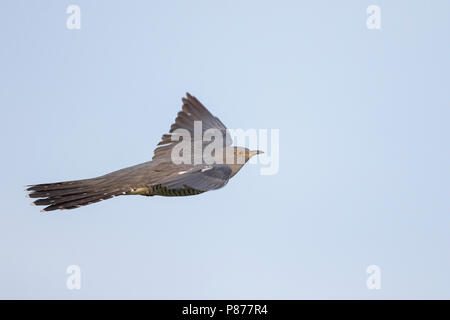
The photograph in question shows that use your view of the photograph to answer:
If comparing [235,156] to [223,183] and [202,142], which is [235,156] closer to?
[202,142]

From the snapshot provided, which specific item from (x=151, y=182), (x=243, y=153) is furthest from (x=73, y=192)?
(x=243, y=153)

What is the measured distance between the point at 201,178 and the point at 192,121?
4.37 meters

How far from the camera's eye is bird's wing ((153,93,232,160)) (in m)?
13.1

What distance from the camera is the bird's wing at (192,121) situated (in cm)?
1309

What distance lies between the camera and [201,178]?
31.1 feet

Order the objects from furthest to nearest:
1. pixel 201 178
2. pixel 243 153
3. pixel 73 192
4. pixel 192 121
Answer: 1. pixel 192 121
2. pixel 243 153
3. pixel 73 192
4. pixel 201 178

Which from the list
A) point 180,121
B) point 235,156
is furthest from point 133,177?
point 180,121

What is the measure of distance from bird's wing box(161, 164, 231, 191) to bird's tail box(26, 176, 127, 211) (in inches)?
32.1

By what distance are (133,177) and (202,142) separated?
2458mm

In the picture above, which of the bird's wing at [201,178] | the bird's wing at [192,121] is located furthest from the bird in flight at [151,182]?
the bird's wing at [192,121]

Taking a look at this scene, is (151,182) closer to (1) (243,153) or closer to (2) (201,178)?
(2) (201,178)

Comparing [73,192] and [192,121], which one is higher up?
[192,121]

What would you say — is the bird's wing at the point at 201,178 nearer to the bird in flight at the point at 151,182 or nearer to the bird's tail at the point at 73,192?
the bird in flight at the point at 151,182

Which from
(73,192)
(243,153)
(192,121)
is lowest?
(73,192)
